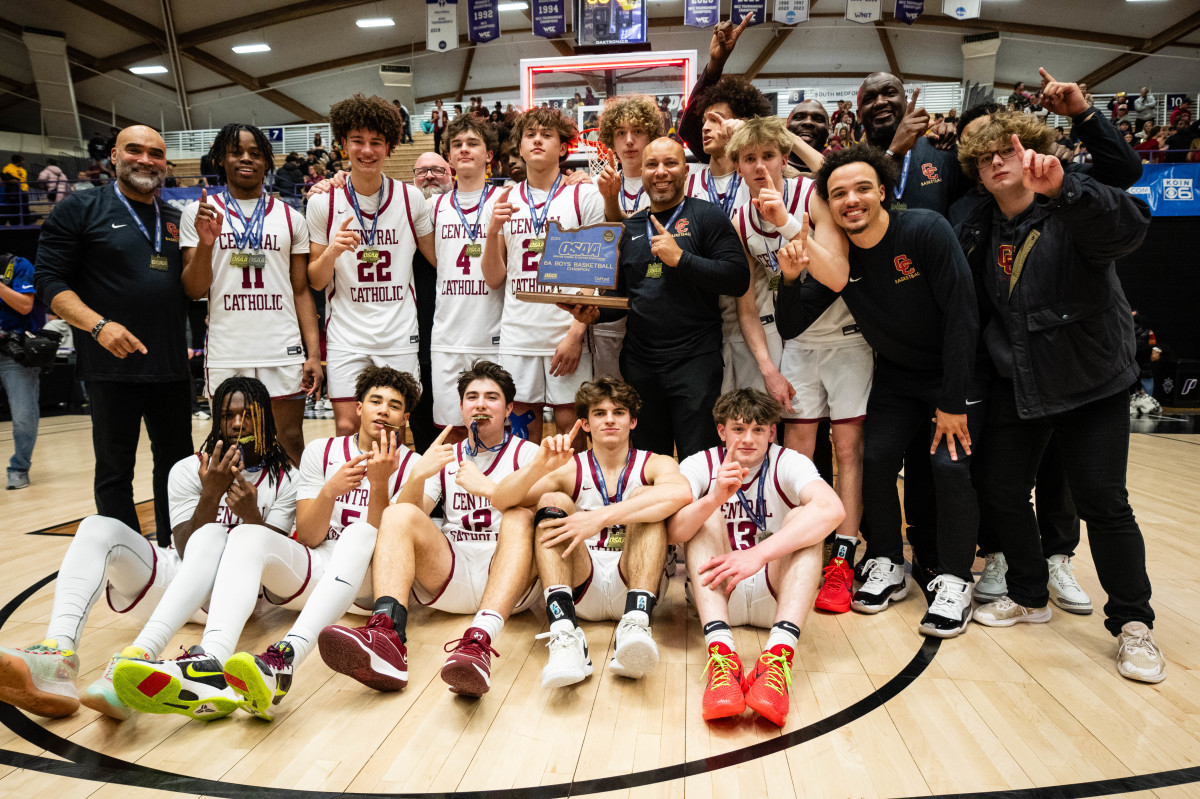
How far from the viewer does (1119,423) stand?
2.80m

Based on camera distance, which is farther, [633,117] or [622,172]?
[622,172]

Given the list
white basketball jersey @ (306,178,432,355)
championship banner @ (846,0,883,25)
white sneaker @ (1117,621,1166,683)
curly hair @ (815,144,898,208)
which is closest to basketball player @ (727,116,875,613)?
curly hair @ (815,144,898,208)

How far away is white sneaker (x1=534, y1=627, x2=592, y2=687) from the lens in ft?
8.21

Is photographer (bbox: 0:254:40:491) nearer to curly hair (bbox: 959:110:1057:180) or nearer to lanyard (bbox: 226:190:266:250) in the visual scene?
lanyard (bbox: 226:190:266:250)

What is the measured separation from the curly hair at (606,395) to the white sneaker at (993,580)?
1.81 metres

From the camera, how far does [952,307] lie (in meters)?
3.12

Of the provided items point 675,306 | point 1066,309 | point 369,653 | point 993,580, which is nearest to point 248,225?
point 675,306

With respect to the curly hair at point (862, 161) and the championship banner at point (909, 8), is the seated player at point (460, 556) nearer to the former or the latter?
the curly hair at point (862, 161)

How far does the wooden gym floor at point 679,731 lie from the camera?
82.4 inches

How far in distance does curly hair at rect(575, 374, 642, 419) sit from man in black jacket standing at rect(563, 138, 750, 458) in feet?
1.21

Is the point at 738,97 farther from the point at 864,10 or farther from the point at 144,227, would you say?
the point at 864,10

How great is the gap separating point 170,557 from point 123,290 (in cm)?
148

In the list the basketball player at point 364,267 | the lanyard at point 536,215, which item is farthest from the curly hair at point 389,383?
the lanyard at point 536,215

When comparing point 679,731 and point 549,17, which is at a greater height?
point 549,17
